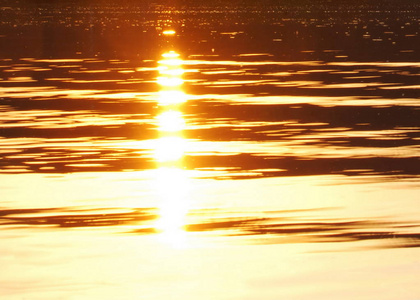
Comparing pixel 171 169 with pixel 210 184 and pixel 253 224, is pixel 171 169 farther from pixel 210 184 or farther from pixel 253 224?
pixel 253 224

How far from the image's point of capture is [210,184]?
9.73 meters

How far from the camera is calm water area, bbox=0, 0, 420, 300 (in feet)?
22.1

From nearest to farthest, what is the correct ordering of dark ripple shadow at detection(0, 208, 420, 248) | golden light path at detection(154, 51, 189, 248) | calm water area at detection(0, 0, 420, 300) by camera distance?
calm water area at detection(0, 0, 420, 300)
dark ripple shadow at detection(0, 208, 420, 248)
golden light path at detection(154, 51, 189, 248)

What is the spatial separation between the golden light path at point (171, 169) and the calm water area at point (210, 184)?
22mm

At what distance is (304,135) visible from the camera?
1276cm

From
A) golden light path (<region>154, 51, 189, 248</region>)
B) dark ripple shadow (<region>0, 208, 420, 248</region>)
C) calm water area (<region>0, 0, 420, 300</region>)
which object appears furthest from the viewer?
golden light path (<region>154, 51, 189, 248</region>)

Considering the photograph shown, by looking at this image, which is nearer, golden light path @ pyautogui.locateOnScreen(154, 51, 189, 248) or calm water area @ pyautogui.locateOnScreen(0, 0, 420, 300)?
calm water area @ pyautogui.locateOnScreen(0, 0, 420, 300)

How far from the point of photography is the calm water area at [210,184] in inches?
265

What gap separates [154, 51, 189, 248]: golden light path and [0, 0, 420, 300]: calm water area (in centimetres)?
2

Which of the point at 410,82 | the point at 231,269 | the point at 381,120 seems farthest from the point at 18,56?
the point at 231,269

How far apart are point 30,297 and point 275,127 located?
733 cm

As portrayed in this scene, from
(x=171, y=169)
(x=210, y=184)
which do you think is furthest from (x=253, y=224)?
(x=171, y=169)

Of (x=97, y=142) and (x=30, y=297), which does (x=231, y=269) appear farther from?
(x=97, y=142)

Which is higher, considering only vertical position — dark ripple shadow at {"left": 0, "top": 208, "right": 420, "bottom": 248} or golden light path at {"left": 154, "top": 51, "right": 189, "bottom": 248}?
golden light path at {"left": 154, "top": 51, "right": 189, "bottom": 248}
